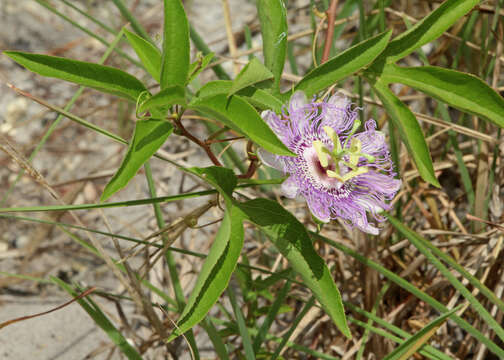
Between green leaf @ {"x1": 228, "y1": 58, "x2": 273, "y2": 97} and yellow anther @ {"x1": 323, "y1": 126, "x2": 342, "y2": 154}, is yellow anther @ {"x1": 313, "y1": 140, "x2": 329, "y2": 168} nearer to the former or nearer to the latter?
yellow anther @ {"x1": 323, "y1": 126, "x2": 342, "y2": 154}

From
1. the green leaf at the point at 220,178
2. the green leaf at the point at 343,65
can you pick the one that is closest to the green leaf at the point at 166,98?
the green leaf at the point at 220,178

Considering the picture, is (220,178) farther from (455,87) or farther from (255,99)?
(455,87)

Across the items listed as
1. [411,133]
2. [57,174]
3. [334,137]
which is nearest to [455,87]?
[411,133]

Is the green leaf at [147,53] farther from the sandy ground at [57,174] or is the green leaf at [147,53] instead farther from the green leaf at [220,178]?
the sandy ground at [57,174]

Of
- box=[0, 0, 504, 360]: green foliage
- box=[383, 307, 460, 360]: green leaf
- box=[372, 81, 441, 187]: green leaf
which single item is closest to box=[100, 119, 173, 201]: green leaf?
box=[0, 0, 504, 360]: green foliage

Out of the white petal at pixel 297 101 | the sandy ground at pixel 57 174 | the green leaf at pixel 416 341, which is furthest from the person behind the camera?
the sandy ground at pixel 57 174

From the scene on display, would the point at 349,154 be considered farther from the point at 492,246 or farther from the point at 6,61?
the point at 6,61
